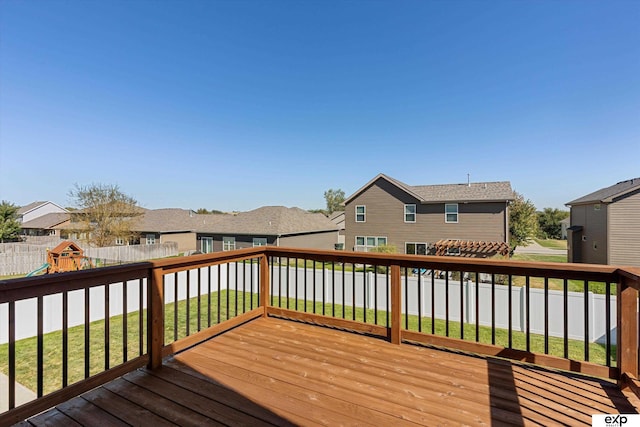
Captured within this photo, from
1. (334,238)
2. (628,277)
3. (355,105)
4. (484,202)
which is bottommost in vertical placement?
(334,238)

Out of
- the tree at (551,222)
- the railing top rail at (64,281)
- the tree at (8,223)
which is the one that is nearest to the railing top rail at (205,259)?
the railing top rail at (64,281)

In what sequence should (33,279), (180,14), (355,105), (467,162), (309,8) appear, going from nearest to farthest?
(33,279) < (180,14) < (309,8) < (355,105) < (467,162)

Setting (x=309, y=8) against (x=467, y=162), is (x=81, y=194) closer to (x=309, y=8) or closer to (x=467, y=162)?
(x=309, y=8)

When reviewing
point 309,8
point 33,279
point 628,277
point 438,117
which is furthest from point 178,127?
point 628,277

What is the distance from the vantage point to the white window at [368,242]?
16.3 meters

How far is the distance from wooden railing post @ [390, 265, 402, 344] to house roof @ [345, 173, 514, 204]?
13281mm

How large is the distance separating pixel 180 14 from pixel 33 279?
24.9 feet

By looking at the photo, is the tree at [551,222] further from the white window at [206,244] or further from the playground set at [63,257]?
the playground set at [63,257]

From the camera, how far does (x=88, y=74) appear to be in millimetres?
8055

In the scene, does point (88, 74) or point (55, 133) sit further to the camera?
point (55, 133)

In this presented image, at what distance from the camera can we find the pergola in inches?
526

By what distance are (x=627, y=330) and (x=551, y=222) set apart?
39.3 meters

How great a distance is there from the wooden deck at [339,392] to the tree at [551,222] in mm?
38530

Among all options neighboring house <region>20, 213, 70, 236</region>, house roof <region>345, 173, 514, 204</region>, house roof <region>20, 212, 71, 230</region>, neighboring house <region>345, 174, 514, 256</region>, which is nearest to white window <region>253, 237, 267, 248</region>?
neighboring house <region>345, 174, 514, 256</region>
